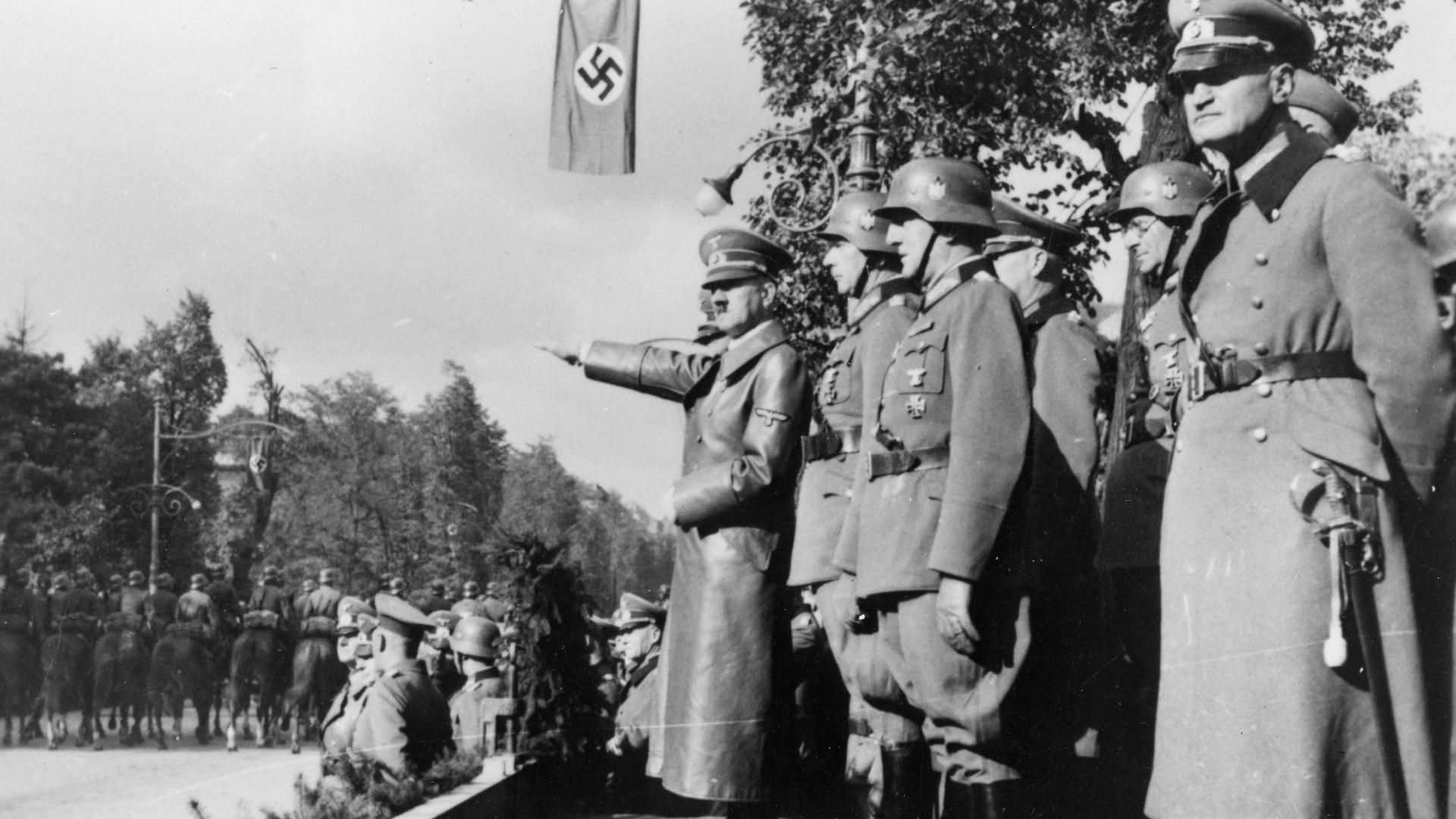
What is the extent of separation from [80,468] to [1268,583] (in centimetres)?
2728

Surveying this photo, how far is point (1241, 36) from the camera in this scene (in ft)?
11.1

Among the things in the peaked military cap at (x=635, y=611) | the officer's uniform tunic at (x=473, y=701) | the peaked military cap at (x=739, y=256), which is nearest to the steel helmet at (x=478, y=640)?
the officer's uniform tunic at (x=473, y=701)

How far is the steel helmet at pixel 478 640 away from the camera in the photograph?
10.6 meters

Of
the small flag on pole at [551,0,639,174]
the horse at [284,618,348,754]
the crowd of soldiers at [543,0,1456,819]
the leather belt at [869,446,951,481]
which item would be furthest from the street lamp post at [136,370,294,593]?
the leather belt at [869,446,951,481]

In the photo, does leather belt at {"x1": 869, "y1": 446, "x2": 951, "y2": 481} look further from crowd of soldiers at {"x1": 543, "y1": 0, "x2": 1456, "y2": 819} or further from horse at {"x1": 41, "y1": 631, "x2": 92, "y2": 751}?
horse at {"x1": 41, "y1": 631, "x2": 92, "y2": 751}

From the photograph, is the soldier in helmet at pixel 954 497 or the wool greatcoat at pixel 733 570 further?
the wool greatcoat at pixel 733 570

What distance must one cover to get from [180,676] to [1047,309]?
14.9 m

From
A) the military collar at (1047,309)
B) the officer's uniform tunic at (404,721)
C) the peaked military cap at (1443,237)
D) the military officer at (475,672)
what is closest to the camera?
the peaked military cap at (1443,237)

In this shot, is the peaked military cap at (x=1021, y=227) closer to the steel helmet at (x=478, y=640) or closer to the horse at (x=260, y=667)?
the steel helmet at (x=478, y=640)

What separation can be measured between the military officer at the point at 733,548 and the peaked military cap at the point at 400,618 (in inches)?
99.1

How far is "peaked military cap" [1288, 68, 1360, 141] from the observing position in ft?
16.5

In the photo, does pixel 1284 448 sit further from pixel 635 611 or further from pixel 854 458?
pixel 635 611

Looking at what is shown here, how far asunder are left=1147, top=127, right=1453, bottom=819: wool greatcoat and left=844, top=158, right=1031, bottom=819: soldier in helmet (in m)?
0.65

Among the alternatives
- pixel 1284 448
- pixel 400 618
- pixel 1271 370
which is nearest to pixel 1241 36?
pixel 1271 370
